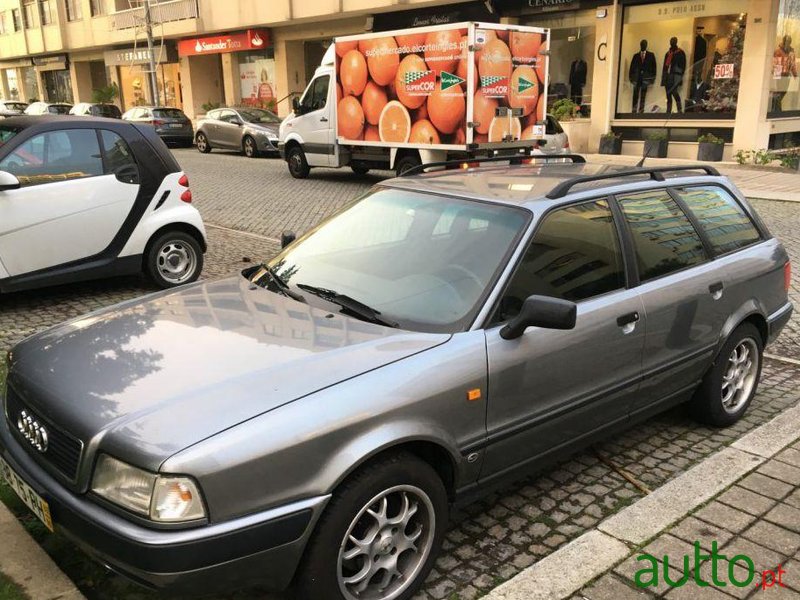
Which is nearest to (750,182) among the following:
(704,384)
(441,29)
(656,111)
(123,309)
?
(656,111)

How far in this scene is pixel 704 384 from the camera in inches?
166

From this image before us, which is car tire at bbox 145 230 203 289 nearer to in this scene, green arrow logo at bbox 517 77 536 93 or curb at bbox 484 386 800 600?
curb at bbox 484 386 800 600

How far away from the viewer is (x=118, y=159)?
21.7ft

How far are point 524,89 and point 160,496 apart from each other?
12.6 metres

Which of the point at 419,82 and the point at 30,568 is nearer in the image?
the point at 30,568

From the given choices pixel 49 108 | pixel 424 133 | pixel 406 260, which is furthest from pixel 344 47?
pixel 49 108

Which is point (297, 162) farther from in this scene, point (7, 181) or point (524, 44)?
point (7, 181)

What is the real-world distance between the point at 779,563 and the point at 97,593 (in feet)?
9.20

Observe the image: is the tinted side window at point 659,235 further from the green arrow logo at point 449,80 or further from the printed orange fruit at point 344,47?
the printed orange fruit at point 344,47

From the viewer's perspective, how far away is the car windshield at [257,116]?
23031 mm

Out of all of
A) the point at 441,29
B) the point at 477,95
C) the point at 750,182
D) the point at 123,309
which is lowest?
the point at 750,182

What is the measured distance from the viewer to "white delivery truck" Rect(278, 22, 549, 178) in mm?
12758

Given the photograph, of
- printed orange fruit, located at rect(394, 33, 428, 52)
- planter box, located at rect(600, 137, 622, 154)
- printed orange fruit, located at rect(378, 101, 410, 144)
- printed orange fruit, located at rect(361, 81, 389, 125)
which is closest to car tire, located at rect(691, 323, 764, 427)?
printed orange fruit, located at rect(394, 33, 428, 52)

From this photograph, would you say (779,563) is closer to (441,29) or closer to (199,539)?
Answer: (199,539)
